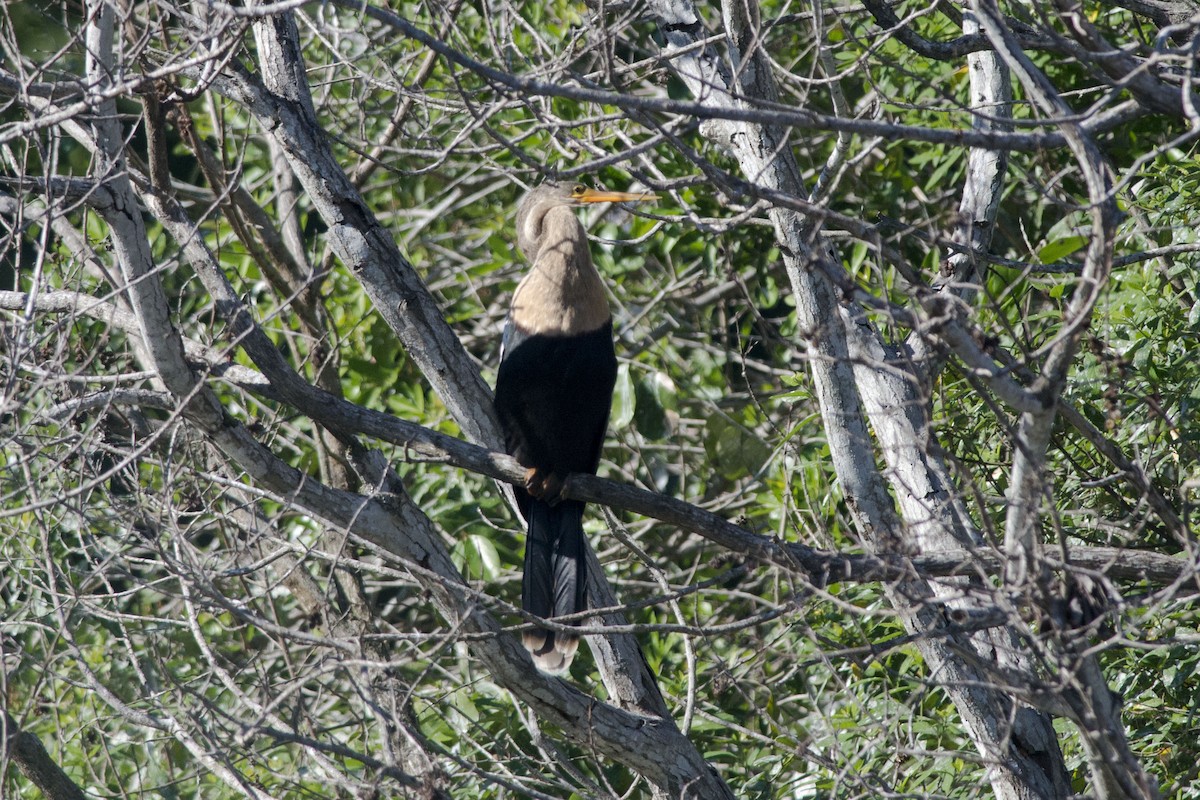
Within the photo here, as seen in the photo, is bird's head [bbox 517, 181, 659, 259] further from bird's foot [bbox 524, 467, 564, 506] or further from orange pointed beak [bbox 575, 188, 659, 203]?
bird's foot [bbox 524, 467, 564, 506]

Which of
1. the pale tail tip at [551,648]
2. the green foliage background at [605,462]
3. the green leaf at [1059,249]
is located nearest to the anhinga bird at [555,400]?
the pale tail tip at [551,648]

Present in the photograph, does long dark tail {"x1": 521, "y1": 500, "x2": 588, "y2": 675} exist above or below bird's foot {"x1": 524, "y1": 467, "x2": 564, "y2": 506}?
below

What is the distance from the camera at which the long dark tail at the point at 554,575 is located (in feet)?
11.1

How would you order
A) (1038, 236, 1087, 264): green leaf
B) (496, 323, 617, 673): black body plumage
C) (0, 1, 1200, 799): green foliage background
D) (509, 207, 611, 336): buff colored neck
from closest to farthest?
(0, 1, 1200, 799): green foliage background → (1038, 236, 1087, 264): green leaf → (496, 323, 617, 673): black body plumage → (509, 207, 611, 336): buff colored neck

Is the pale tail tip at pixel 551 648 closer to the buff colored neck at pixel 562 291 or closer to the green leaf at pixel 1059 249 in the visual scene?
the buff colored neck at pixel 562 291

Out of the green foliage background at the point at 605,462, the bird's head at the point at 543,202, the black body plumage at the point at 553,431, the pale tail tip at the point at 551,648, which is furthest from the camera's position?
the bird's head at the point at 543,202

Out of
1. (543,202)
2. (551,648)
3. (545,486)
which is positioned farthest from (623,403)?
(551,648)

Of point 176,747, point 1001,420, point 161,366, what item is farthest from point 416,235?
point 1001,420

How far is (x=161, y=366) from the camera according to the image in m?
2.71

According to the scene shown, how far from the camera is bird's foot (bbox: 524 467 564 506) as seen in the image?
345 centimetres

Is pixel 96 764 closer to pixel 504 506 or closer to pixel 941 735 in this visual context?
pixel 504 506

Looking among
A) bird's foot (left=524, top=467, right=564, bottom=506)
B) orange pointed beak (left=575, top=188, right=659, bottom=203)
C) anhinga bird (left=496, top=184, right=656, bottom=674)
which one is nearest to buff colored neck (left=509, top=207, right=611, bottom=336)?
anhinga bird (left=496, top=184, right=656, bottom=674)

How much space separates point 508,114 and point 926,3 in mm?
1663

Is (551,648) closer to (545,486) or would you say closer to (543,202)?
(545,486)
